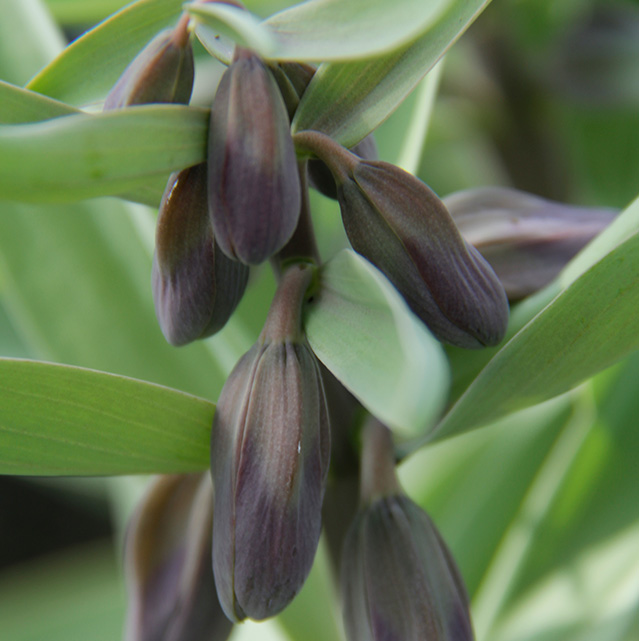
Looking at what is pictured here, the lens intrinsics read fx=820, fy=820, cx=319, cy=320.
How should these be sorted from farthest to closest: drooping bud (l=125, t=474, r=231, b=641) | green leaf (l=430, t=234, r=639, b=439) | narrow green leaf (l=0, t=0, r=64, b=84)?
narrow green leaf (l=0, t=0, r=64, b=84) < drooping bud (l=125, t=474, r=231, b=641) < green leaf (l=430, t=234, r=639, b=439)

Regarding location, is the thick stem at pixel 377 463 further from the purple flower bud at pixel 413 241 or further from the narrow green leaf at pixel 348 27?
the narrow green leaf at pixel 348 27

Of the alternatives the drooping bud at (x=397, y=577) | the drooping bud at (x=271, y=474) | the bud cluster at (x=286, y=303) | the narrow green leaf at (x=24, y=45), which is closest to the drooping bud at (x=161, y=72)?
the bud cluster at (x=286, y=303)

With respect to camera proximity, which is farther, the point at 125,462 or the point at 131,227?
the point at 131,227

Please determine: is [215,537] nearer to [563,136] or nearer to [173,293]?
[173,293]

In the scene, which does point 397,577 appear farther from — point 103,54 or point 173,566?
point 103,54

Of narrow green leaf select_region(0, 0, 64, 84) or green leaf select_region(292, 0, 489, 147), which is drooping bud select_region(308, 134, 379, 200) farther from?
narrow green leaf select_region(0, 0, 64, 84)

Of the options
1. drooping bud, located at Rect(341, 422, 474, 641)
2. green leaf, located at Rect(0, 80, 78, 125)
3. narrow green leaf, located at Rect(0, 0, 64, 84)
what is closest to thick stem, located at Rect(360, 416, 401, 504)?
drooping bud, located at Rect(341, 422, 474, 641)

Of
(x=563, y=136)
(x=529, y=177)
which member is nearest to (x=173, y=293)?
(x=529, y=177)
